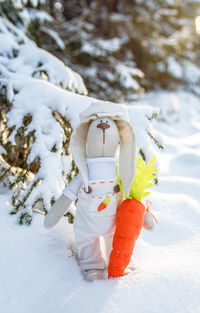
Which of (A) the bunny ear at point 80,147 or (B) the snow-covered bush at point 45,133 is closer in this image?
(A) the bunny ear at point 80,147

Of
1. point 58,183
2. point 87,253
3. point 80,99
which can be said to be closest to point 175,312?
point 87,253

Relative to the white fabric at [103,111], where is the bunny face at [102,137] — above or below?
below

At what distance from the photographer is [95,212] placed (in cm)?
128

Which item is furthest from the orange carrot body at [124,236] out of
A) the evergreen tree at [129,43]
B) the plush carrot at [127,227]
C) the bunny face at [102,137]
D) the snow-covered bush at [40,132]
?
the evergreen tree at [129,43]

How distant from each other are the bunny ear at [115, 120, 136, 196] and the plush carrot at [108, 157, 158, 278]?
45 millimetres

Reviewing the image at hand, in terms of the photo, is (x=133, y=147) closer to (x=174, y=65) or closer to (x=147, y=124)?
(x=147, y=124)

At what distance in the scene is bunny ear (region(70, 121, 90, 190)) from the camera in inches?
50.9

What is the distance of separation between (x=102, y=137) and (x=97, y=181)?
21cm

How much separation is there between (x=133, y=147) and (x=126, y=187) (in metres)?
0.19

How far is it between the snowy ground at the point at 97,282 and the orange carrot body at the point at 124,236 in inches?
2.2

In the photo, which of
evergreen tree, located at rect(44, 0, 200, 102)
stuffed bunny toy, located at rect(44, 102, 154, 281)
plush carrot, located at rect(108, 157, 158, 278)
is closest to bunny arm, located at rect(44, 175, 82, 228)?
stuffed bunny toy, located at rect(44, 102, 154, 281)

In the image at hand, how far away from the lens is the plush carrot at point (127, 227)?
121 cm

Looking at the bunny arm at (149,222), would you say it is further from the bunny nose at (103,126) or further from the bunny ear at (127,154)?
the bunny nose at (103,126)

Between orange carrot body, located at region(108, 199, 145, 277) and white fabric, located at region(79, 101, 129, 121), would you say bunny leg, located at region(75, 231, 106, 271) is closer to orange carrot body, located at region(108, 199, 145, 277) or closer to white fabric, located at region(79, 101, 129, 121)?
orange carrot body, located at region(108, 199, 145, 277)
